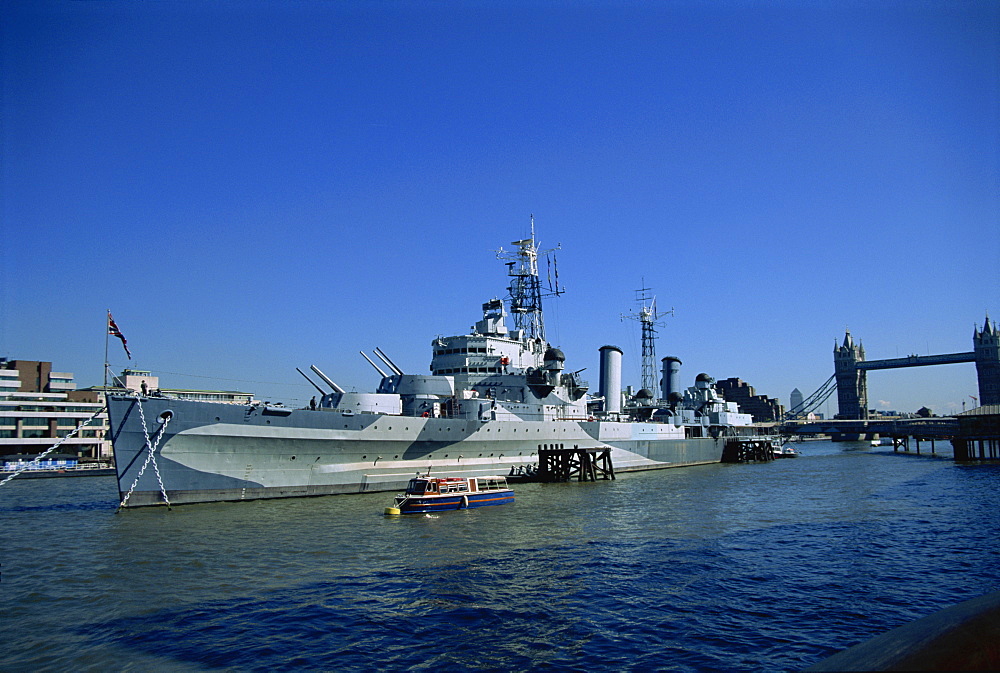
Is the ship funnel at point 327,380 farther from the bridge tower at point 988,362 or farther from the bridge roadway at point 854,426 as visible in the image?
the bridge tower at point 988,362

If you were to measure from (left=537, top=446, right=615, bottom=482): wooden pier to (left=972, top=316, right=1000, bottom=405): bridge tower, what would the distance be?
4946 inches

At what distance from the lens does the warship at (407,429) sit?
21781mm

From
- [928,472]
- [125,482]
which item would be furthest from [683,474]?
[125,482]

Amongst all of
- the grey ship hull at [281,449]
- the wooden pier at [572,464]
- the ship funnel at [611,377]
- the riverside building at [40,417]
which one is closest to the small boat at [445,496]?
the grey ship hull at [281,449]

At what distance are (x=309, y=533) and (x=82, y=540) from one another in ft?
20.1

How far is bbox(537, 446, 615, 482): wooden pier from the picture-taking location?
1310 inches

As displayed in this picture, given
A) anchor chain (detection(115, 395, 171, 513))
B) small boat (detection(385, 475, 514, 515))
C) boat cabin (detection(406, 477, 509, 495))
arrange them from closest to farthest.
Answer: anchor chain (detection(115, 395, 171, 513))
small boat (detection(385, 475, 514, 515))
boat cabin (detection(406, 477, 509, 495))

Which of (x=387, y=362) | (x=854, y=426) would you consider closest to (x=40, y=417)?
(x=387, y=362)

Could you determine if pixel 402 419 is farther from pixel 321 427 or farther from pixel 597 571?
pixel 597 571

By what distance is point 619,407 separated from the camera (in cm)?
4762

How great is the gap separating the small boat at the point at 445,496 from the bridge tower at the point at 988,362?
5454 inches

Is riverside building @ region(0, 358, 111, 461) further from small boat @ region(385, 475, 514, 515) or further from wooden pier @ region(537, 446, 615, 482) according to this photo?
small boat @ region(385, 475, 514, 515)

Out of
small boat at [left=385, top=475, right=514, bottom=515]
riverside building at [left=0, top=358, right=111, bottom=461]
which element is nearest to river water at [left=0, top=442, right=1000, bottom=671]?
small boat at [left=385, top=475, right=514, bottom=515]

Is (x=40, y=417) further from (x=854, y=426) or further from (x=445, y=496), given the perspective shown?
(x=854, y=426)
